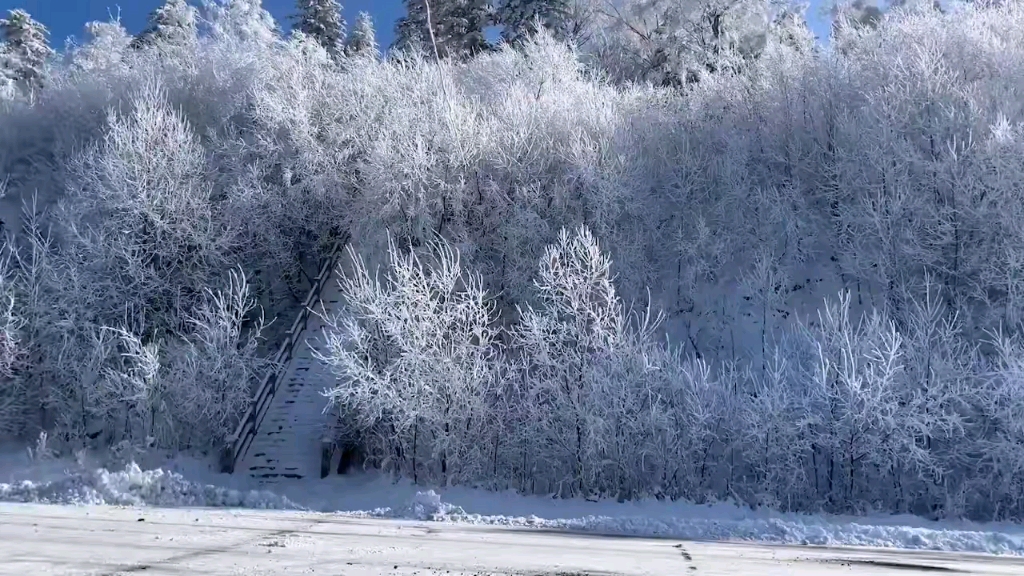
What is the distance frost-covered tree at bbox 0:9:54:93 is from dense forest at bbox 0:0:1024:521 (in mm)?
15273

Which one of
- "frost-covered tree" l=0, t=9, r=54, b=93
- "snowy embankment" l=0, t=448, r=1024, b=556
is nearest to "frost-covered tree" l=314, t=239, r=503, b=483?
"snowy embankment" l=0, t=448, r=1024, b=556

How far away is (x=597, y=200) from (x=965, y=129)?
10.5 m

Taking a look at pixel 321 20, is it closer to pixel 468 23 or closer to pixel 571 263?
pixel 468 23

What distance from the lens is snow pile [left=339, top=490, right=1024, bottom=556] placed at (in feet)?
36.3

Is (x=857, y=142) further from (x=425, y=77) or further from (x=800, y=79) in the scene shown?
(x=425, y=77)

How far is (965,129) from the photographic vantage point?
20.4 metres

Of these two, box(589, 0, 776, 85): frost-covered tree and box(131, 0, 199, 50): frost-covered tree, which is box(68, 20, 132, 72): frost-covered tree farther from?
box(589, 0, 776, 85): frost-covered tree

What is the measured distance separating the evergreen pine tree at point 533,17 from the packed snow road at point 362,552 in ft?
106

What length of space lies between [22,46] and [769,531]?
5212 cm

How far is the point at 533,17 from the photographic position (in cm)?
4003

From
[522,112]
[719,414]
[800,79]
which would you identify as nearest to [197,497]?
[719,414]

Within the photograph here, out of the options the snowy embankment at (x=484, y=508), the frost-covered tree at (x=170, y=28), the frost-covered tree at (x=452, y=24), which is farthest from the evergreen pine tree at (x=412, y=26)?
the snowy embankment at (x=484, y=508)

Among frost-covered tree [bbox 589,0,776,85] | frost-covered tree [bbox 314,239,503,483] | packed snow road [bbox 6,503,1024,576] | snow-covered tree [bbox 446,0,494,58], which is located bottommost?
packed snow road [bbox 6,503,1024,576]

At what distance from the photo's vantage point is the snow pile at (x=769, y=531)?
11070 millimetres
